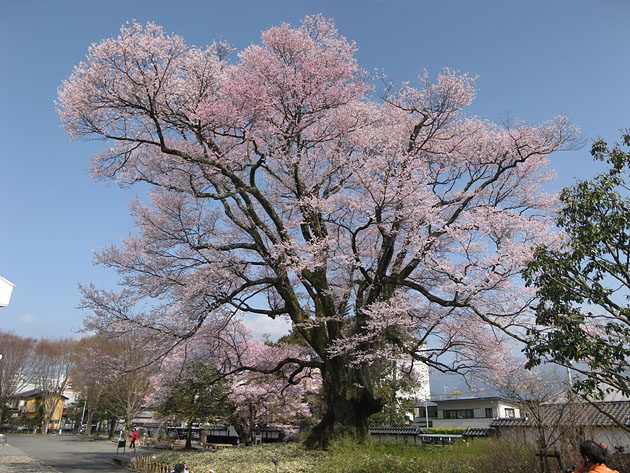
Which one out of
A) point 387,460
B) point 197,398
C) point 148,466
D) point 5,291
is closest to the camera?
point 387,460

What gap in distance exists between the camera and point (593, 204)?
637cm

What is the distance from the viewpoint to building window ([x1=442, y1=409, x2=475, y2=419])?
2846 cm

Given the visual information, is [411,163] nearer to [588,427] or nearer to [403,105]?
[403,105]

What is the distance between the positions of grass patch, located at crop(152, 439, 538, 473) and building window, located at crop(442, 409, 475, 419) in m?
21.4

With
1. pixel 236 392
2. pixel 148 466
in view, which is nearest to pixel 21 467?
pixel 148 466

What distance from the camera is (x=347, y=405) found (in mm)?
10703

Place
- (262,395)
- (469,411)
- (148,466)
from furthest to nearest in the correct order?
(469,411) → (262,395) → (148,466)

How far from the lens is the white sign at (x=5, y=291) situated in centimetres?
996

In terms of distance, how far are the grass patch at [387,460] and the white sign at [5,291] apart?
628 centimetres

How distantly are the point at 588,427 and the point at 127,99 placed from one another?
41.9ft

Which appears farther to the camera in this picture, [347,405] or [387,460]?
[347,405]

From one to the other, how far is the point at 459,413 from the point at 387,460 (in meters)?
24.9

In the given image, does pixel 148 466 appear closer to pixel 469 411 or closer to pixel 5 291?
pixel 5 291

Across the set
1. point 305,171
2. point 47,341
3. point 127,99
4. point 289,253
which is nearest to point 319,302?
point 289,253
